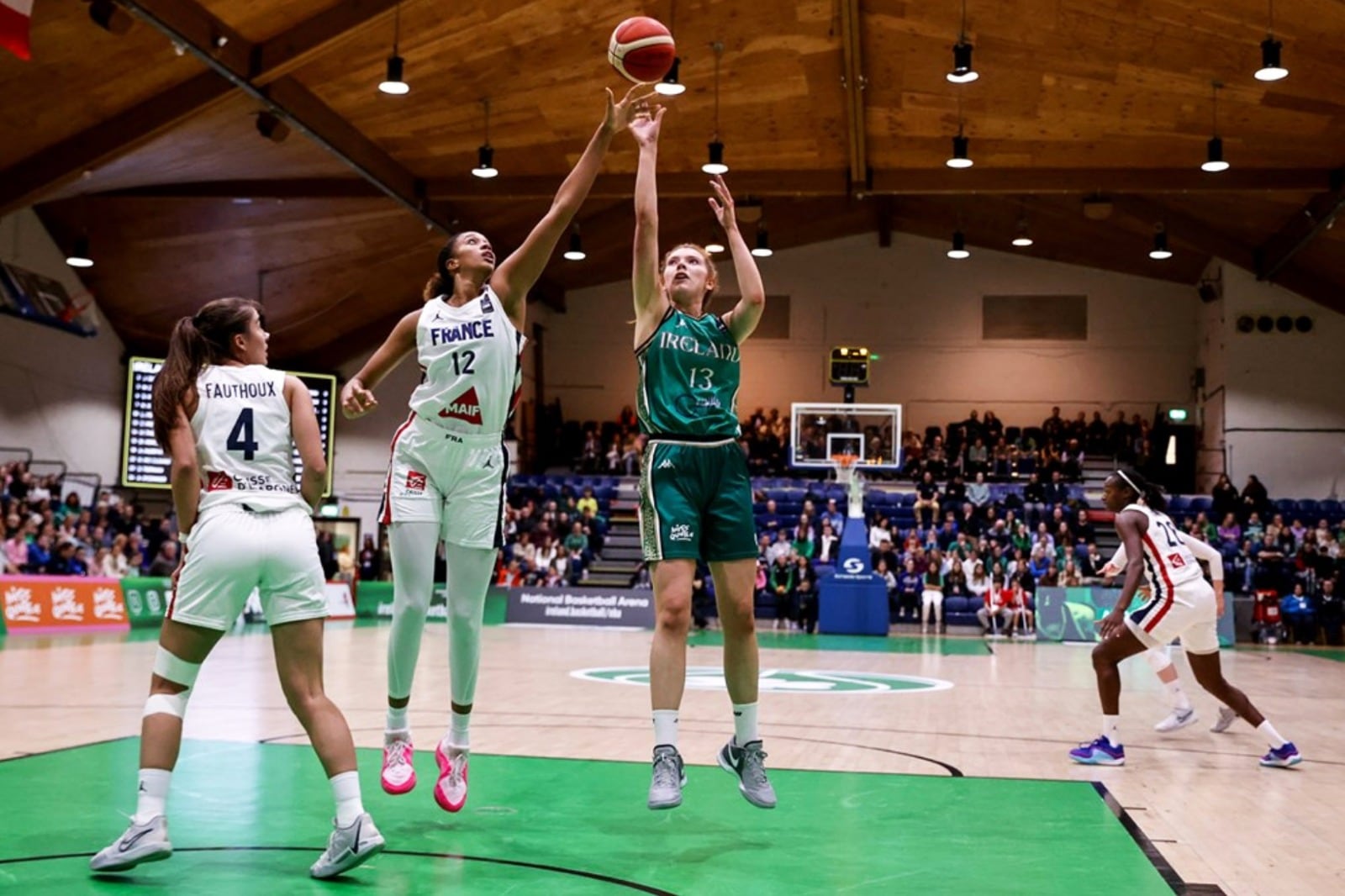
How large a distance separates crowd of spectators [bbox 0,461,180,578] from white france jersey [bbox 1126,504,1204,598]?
16.1 m

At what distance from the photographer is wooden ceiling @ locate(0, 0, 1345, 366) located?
1642cm

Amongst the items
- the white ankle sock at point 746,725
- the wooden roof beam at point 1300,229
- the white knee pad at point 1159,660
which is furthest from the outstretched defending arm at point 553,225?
the wooden roof beam at point 1300,229

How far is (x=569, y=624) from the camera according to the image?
21859 millimetres

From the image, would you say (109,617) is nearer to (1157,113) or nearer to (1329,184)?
(1157,113)

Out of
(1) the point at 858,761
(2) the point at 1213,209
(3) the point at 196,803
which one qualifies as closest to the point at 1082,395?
(2) the point at 1213,209

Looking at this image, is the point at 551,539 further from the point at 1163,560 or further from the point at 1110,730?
the point at 1110,730

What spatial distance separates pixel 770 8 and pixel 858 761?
13.5 meters

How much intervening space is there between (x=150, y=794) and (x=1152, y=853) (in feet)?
11.4

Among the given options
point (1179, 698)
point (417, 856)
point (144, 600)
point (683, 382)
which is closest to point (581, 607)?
point (144, 600)

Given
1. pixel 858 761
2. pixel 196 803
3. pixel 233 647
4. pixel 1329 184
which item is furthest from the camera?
pixel 1329 184

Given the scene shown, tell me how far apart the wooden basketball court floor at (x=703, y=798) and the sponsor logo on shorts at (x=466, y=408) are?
157 centimetres

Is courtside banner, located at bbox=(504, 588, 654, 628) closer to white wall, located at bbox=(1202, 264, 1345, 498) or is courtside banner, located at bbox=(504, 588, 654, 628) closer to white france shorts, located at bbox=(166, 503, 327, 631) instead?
white wall, located at bbox=(1202, 264, 1345, 498)

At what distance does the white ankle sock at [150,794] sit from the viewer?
4000mm

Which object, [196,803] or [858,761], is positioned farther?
[858,761]
